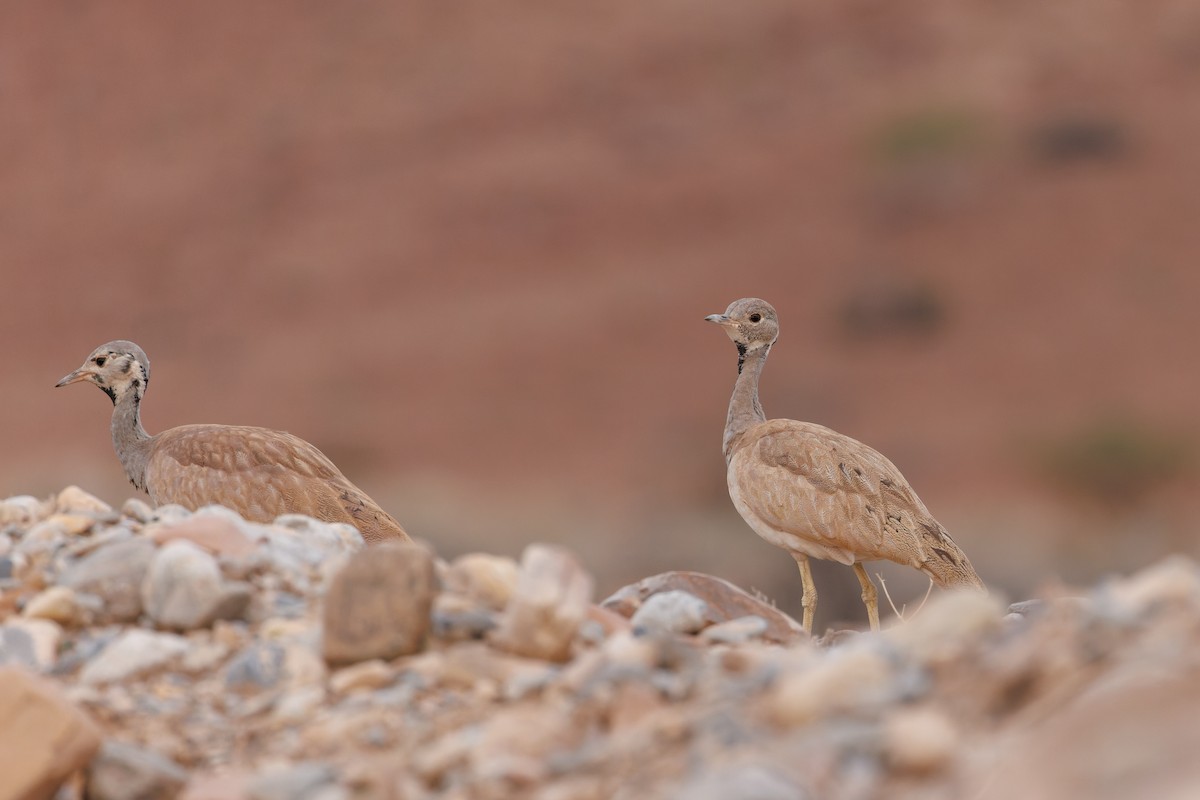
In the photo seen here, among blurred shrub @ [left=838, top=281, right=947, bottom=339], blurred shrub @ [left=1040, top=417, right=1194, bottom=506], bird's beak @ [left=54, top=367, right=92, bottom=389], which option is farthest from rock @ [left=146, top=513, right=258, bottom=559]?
blurred shrub @ [left=838, top=281, right=947, bottom=339]

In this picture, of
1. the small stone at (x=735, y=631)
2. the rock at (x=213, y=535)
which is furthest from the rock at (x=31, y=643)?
the small stone at (x=735, y=631)

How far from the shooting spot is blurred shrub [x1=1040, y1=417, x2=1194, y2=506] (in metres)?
24.0

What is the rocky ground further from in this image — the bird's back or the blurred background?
the blurred background

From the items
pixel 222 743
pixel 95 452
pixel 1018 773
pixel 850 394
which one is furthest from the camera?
pixel 850 394

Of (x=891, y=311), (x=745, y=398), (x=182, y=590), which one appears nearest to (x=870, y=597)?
(x=745, y=398)

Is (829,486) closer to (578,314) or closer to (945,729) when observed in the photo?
(945,729)

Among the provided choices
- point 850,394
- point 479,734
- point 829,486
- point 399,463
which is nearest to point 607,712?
point 479,734

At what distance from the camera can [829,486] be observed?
7301 millimetres

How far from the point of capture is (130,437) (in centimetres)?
784

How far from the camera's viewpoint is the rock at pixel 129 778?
3.46 metres

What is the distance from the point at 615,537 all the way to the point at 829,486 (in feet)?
38.8

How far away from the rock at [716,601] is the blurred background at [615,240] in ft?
49.0

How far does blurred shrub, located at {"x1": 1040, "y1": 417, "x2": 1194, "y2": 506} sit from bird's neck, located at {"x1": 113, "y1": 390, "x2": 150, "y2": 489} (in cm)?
1834

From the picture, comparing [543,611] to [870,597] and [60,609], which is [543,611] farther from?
[870,597]
